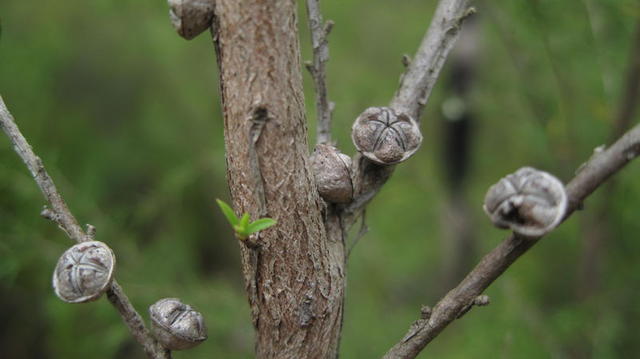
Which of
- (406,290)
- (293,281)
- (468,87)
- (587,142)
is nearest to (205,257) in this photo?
(406,290)

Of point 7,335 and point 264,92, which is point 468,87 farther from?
point 7,335

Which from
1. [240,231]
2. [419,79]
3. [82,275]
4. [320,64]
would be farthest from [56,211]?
[419,79]

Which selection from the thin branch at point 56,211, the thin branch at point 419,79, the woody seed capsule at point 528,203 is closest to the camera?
the woody seed capsule at point 528,203

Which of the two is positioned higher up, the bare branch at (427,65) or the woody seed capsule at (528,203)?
the bare branch at (427,65)

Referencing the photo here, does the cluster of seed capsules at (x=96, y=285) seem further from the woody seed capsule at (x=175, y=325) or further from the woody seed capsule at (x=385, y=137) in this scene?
the woody seed capsule at (x=385, y=137)

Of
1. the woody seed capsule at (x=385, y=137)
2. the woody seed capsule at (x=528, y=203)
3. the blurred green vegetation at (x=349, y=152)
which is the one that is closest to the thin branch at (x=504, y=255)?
the woody seed capsule at (x=528, y=203)

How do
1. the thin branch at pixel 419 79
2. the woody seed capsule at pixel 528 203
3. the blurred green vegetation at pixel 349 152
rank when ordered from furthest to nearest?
the blurred green vegetation at pixel 349 152 → the thin branch at pixel 419 79 → the woody seed capsule at pixel 528 203

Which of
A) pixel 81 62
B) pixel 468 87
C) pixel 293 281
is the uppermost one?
pixel 81 62
